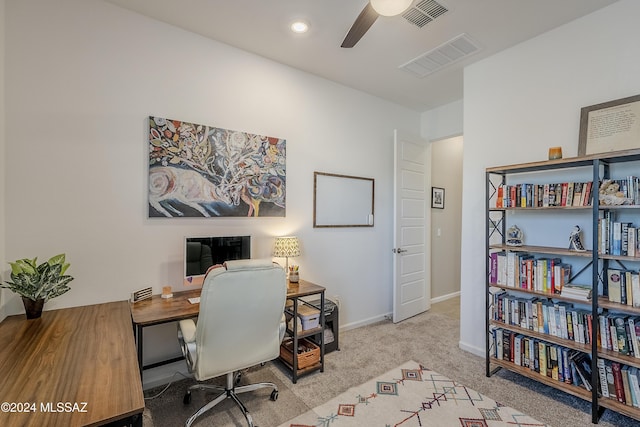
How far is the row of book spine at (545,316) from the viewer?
2.06 meters

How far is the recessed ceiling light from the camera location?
230 centimetres

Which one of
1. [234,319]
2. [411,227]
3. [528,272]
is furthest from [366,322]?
[234,319]

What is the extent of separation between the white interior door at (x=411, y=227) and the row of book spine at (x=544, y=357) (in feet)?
4.22

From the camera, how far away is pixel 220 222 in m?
2.58

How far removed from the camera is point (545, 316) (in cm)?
223

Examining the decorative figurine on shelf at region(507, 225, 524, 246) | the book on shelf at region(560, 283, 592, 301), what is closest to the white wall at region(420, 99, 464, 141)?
the decorative figurine on shelf at region(507, 225, 524, 246)

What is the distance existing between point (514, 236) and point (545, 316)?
653 millimetres

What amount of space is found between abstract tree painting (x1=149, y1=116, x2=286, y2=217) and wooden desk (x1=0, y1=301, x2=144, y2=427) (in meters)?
0.91

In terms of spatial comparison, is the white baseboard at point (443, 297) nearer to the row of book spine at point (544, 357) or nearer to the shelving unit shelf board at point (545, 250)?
the row of book spine at point (544, 357)

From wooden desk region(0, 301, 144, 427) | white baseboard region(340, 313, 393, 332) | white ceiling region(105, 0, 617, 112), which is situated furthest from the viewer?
white baseboard region(340, 313, 393, 332)

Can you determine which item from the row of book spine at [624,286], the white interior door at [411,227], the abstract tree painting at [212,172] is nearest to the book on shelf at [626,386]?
the row of book spine at [624,286]

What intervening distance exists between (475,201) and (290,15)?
236 centimetres

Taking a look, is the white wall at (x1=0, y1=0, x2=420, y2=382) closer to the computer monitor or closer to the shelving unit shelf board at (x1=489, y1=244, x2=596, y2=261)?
the computer monitor

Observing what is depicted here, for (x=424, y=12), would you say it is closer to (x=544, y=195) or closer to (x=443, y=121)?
(x=544, y=195)
